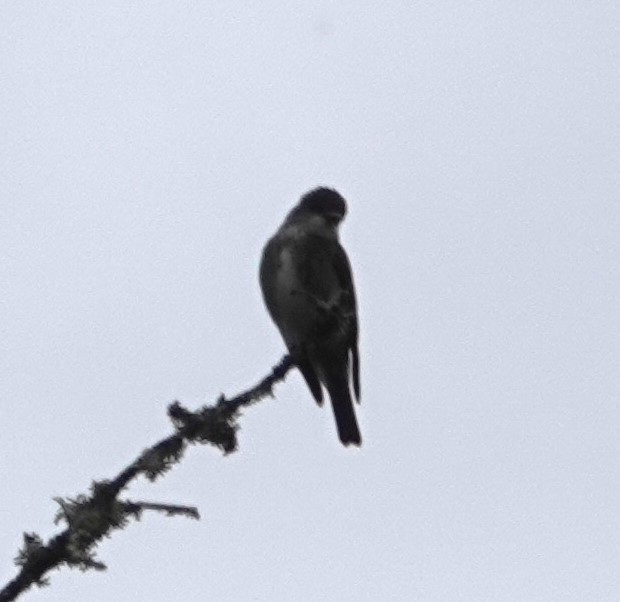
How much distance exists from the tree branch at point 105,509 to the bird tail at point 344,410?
4.54 meters

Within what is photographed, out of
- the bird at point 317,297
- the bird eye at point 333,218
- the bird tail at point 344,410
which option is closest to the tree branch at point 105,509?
the bird at point 317,297

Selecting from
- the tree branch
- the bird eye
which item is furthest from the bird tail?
the tree branch

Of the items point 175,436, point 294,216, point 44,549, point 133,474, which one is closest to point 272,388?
point 175,436

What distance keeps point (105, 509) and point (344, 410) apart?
5175 millimetres

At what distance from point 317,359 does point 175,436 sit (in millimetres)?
4716

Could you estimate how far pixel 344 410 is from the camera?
24.9 feet

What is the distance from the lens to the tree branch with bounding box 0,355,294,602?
2236mm

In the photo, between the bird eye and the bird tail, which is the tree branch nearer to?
the bird tail

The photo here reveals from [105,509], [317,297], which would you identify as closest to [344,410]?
[317,297]

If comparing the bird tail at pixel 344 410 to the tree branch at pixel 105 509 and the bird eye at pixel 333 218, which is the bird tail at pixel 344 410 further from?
the tree branch at pixel 105 509

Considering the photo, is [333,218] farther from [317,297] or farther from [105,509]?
[105,509]

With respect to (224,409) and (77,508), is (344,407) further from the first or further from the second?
(77,508)

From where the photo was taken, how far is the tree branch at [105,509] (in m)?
2.24

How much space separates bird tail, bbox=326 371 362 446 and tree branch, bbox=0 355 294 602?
4537mm
